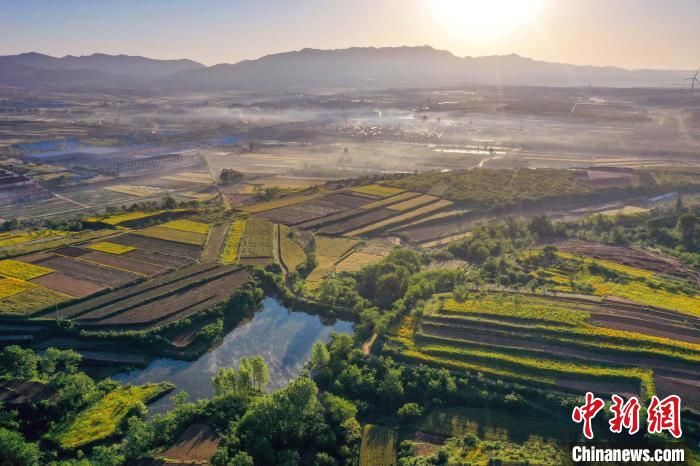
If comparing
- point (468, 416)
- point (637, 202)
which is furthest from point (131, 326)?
point (637, 202)

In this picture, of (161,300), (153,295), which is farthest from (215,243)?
(161,300)

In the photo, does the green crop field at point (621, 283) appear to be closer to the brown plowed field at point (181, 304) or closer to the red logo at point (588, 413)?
the red logo at point (588, 413)

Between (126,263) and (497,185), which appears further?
(497,185)

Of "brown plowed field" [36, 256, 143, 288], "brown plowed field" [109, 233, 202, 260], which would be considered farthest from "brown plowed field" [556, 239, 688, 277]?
"brown plowed field" [36, 256, 143, 288]

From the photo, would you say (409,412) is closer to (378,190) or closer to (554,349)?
(554,349)

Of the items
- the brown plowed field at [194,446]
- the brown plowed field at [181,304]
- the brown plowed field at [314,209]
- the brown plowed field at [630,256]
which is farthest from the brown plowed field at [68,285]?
the brown plowed field at [630,256]

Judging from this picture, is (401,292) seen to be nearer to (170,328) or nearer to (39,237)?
(170,328)
